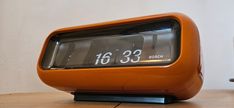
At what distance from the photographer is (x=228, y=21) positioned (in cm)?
89

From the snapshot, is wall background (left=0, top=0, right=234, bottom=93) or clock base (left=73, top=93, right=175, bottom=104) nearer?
clock base (left=73, top=93, right=175, bottom=104)

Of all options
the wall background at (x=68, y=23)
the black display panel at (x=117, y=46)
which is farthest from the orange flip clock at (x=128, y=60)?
the wall background at (x=68, y=23)

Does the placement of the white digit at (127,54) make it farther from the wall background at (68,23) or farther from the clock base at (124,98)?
the wall background at (68,23)

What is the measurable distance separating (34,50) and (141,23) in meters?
0.67

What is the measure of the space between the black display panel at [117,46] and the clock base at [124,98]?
6cm

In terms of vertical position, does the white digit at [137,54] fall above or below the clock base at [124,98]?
above

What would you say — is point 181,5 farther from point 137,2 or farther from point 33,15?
point 33,15

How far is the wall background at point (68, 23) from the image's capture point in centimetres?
88

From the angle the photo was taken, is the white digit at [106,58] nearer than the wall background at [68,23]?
Yes

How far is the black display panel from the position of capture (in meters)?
0.39

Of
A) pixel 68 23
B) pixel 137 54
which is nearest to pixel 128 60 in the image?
pixel 137 54

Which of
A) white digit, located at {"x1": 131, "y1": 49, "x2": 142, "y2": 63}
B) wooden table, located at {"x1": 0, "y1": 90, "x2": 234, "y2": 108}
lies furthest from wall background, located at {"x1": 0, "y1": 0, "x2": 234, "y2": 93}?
white digit, located at {"x1": 131, "y1": 49, "x2": 142, "y2": 63}

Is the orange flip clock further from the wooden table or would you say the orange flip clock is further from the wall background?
the wall background

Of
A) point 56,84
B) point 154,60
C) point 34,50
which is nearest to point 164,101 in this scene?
point 154,60
